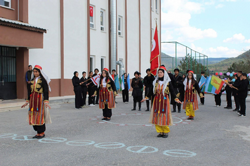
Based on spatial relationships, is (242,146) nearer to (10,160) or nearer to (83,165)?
(83,165)

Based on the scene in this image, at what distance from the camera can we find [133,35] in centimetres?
3000

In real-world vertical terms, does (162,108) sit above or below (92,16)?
below

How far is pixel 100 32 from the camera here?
24609 mm

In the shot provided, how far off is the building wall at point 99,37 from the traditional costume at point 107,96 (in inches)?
518

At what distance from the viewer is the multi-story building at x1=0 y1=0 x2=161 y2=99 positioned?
1627 centimetres

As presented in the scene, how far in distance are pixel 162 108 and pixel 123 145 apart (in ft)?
5.28

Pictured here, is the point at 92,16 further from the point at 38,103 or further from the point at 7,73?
the point at 38,103

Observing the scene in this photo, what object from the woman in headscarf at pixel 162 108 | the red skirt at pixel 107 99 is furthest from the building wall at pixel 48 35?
the woman in headscarf at pixel 162 108

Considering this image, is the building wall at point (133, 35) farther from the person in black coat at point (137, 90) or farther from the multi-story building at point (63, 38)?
the person in black coat at point (137, 90)

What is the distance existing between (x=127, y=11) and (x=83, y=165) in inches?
999

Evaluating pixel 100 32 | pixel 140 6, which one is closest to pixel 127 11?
pixel 140 6

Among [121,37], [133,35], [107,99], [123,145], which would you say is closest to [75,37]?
[121,37]

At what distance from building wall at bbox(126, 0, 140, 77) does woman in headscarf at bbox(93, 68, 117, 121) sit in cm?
1845

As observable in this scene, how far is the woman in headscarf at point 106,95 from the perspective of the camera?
1060cm
